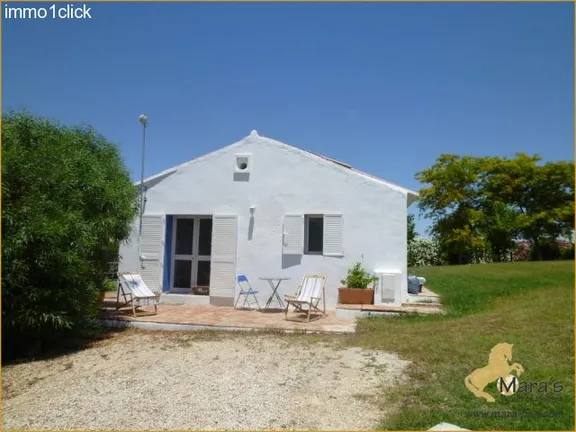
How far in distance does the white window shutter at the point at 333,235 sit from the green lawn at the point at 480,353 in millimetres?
2522

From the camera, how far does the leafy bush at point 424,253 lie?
34.4 metres

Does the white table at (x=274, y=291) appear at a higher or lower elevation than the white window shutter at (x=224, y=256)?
lower

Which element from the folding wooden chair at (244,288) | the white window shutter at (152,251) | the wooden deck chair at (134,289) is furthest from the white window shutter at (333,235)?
the white window shutter at (152,251)

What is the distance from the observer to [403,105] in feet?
39.4

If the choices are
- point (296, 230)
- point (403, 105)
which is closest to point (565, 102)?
point (403, 105)

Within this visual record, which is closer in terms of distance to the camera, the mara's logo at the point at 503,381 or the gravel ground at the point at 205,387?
the gravel ground at the point at 205,387

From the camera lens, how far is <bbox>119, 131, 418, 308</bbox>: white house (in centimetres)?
1170

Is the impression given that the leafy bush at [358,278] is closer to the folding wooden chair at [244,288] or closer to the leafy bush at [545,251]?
the folding wooden chair at [244,288]

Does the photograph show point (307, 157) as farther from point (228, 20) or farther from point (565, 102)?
point (565, 102)

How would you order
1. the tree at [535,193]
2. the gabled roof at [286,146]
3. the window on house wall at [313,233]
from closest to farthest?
the gabled roof at [286,146] < the window on house wall at [313,233] < the tree at [535,193]

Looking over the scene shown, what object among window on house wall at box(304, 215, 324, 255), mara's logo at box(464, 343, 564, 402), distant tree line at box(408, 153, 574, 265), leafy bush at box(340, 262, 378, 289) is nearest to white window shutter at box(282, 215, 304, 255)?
window on house wall at box(304, 215, 324, 255)

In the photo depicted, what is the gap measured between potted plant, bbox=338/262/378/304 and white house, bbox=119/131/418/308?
0.27 meters

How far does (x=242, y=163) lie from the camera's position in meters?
12.9

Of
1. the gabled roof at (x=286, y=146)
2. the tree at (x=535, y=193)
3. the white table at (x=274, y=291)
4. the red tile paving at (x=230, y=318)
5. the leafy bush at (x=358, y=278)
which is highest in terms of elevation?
the tree at (x=535, y=193)
